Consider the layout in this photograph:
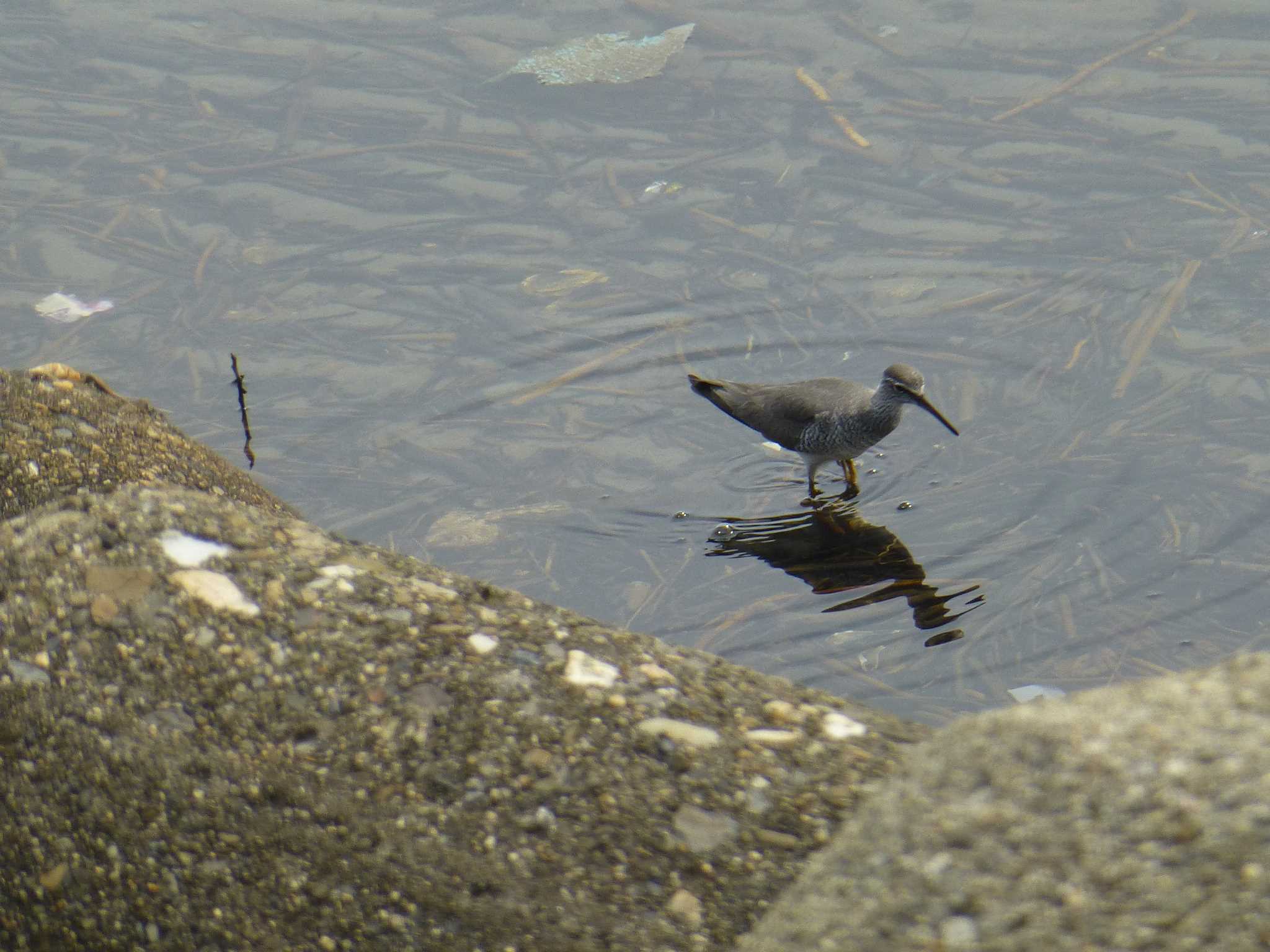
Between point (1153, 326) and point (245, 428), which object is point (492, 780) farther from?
point (1153, 326)

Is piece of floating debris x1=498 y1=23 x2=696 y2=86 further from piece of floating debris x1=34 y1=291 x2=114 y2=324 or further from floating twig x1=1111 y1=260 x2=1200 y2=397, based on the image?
floating twig x1=1111 y1=260 x2=1200 y2=397

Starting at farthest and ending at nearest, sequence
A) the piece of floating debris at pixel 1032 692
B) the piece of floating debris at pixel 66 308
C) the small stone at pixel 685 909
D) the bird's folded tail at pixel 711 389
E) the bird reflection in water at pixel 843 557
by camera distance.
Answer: the piece of floating debris at pixel 66 308 < the bird's folded tail at pixel 711 389 < the bird reflection in water at pixel 843 557 < the piece of floating debris at pixel 1032 692 < the small stone at pixel 685 909

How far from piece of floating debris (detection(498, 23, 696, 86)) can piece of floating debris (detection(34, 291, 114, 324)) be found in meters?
3.52

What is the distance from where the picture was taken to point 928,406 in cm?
637

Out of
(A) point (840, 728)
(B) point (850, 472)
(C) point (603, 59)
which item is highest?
(C) point (603, 59)

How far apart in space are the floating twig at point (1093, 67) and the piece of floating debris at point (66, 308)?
5.99 metres

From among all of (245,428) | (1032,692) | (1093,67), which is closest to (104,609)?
(1032,692)

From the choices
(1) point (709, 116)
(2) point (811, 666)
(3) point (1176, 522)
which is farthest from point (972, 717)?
(1) point (709, 116)

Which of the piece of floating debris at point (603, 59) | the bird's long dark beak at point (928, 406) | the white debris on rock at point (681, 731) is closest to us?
the white debris on rock at point (681, 731)

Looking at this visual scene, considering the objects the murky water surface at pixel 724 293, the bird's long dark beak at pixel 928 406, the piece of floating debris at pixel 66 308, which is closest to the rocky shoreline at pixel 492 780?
the murky water surface at pixel 724 293

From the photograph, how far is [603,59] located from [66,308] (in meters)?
4.25

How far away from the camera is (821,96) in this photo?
368 inches

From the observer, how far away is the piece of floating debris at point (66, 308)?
7.99m

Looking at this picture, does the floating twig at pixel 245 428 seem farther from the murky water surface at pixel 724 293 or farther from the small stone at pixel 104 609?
the small stone at pixel 104 609
